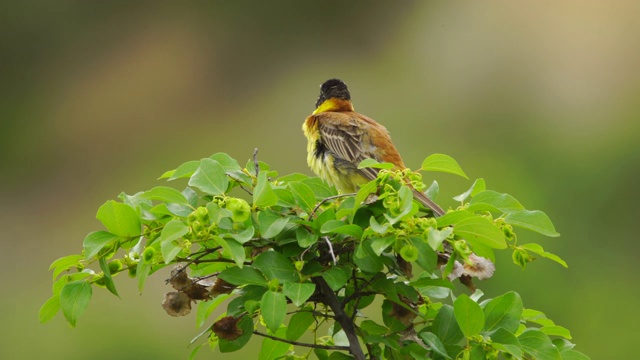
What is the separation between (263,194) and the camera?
3.29 feet

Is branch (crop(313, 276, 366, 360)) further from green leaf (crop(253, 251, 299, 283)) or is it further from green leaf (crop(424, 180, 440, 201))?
green leaf (crop(424, 180, 440, 201))

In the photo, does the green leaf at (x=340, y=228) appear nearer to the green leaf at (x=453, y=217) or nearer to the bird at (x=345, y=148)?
the green leaf at (x=453, y=217)

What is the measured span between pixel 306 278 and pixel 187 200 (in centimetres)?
17

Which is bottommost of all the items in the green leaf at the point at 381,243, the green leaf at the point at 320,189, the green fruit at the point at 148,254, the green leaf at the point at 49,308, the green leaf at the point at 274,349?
the green leaf at the point at 274,349

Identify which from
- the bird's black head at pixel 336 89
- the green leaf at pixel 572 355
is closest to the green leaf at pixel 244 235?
the green leaf at pixel 572 355

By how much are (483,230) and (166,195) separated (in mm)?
370

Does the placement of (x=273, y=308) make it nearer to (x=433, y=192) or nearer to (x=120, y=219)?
(x=120, y=219)

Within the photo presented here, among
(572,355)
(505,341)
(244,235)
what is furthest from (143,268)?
(572,355)

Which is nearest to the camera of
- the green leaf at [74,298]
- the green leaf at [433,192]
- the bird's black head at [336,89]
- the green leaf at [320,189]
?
the green leaf at [74,298]

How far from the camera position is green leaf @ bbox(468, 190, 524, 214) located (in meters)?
1.04

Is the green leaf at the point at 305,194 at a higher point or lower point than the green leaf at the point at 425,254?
higher

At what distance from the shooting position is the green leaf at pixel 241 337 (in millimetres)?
1088

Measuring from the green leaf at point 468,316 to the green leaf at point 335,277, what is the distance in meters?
0.14

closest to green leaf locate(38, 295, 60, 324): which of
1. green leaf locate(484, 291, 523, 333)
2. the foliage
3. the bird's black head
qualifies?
the foliage
